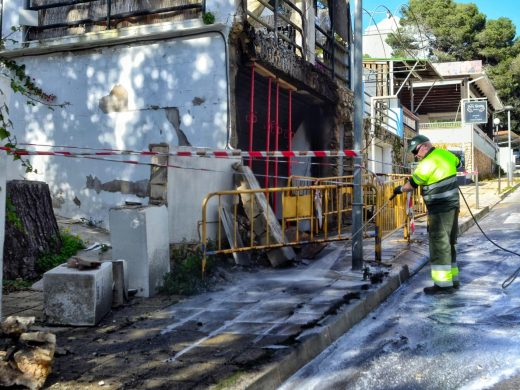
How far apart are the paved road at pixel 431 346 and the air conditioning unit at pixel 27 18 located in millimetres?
8559

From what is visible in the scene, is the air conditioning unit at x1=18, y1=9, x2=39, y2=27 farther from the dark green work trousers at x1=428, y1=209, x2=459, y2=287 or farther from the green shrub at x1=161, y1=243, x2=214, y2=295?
the dark green work trousers at x1=428, y1=209, x2=459, y2=287

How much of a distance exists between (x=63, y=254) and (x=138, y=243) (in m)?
1.90

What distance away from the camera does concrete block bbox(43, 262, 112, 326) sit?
5176 millimetres

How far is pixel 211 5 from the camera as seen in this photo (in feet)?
30.5

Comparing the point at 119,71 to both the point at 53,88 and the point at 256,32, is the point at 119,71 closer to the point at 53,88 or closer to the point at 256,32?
the point at 53,88

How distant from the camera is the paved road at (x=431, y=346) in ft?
13.0

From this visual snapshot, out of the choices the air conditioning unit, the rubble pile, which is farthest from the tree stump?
the air conditioning unit

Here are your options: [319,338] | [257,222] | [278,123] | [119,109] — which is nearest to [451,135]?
[278,123]

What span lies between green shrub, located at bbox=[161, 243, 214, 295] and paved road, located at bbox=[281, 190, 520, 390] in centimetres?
203

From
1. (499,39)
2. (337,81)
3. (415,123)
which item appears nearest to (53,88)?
(337,81)

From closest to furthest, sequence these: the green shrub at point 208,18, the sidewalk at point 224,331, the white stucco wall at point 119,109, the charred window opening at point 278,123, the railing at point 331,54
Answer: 1. the sidewalk at point 224,331
2. the green shrub at point 208,18
3. the white stucco wall at point 119,109
4. the charred window opening at point 278,123
5. the railing at point 331,54

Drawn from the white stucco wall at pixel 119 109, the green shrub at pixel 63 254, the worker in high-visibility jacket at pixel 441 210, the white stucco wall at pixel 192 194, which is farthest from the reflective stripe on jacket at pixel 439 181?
the green shrub at pixel 63 254

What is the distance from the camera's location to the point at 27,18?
10.8 metres

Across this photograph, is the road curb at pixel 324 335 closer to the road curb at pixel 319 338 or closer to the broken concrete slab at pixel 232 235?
the road curb at pixel 319 338
